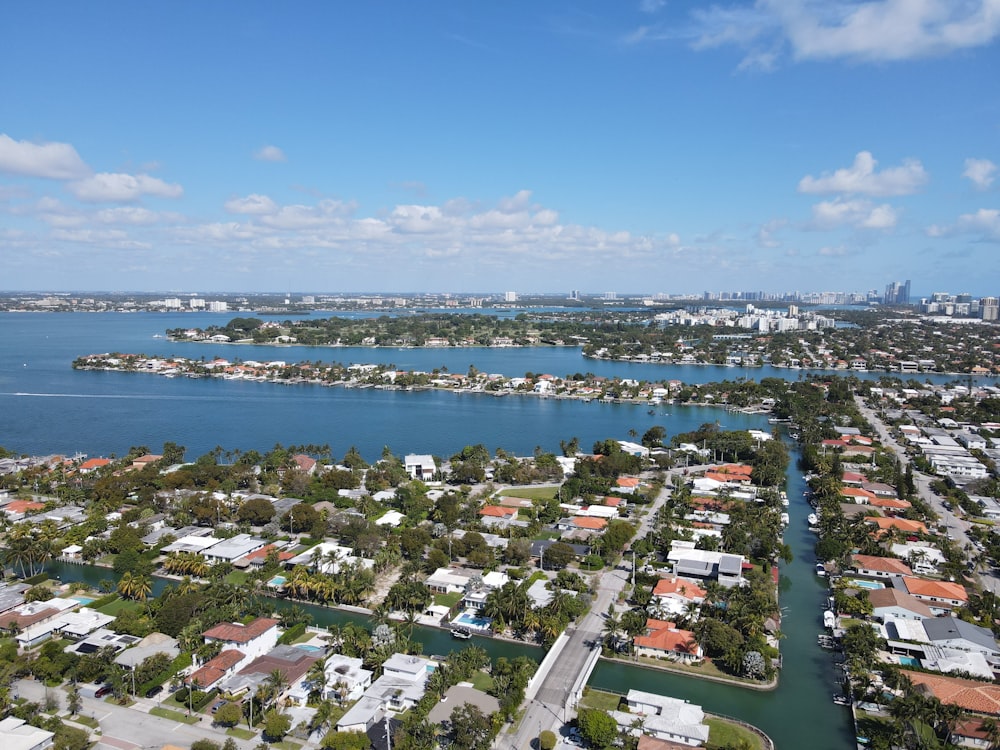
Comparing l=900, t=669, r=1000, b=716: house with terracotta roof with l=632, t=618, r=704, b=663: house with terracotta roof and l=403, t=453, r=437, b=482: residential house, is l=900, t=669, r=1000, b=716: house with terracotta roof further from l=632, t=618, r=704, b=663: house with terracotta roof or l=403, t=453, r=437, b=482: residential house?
l=403, t=453, r=437, b=482: residential house

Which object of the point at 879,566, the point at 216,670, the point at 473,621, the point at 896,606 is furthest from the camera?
the point at 879,566

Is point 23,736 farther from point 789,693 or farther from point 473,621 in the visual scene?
point 789,693

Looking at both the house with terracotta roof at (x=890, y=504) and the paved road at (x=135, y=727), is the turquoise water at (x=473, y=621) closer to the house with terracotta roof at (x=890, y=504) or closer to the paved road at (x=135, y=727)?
the paved road at (x=135, y=727)

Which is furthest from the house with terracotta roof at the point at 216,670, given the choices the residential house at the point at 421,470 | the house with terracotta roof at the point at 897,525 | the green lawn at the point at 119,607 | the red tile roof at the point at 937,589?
the house with terracotta roof at the point at 897,525

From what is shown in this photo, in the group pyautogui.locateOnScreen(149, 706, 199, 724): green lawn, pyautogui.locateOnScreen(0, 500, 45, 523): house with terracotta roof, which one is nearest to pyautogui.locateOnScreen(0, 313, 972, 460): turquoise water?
pyautogui.locateOnScreen(0, 500, 45, 523): house with terracotta roof

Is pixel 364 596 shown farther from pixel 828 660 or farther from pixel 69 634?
pixel 828 660

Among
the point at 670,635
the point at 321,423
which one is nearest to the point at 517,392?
the point at 321,423

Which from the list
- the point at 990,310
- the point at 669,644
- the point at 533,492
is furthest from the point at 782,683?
the point at 990,310
